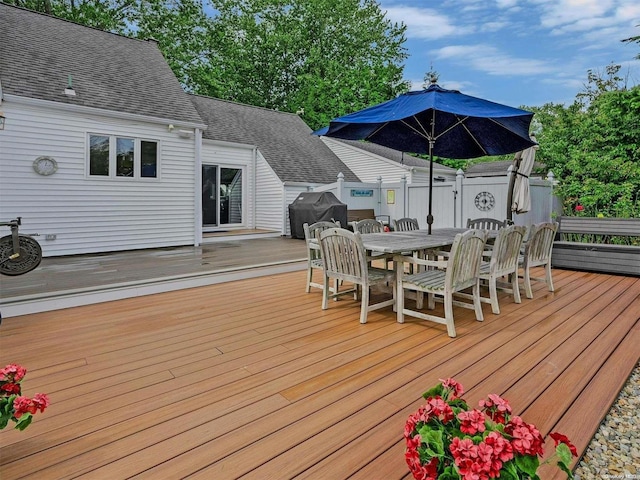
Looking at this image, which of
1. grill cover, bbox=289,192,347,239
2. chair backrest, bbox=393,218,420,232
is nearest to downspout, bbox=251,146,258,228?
grill cover, bbox=289,192,347,239

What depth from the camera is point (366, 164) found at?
15227mm

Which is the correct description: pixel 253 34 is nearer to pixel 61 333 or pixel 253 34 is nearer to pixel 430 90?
pixel 430 90

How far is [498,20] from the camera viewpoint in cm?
1412

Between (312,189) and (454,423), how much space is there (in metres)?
10.8

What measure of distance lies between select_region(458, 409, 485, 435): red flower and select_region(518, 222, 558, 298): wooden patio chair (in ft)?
12.7

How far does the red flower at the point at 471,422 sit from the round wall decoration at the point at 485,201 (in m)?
8.75

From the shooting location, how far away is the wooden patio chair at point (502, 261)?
3.80 meters

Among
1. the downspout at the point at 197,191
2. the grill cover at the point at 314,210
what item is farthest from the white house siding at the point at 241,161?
the grill cover at the point at 314,210

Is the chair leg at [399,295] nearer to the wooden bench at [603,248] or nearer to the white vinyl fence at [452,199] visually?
the wooden bench at [603,248]

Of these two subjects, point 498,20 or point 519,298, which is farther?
point 498,20

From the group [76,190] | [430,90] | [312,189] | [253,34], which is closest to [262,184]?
[312,189]

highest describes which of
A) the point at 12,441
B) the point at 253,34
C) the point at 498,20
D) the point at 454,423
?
the point at 253,34

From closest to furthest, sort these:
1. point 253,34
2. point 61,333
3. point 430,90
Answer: point 61,333 < point 430,90 < point 253,34

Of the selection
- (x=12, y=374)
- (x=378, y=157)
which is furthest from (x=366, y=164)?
(x=12, y=374)
